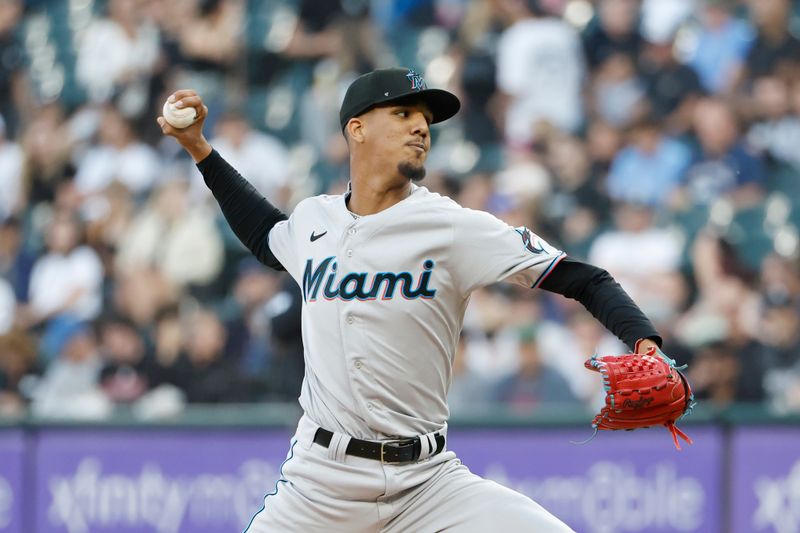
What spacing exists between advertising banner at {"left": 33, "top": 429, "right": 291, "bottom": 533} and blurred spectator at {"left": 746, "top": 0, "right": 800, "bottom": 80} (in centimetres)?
470

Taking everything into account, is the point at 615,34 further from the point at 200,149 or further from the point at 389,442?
the point at 389,442

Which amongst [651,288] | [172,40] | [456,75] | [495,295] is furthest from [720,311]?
[172,40]

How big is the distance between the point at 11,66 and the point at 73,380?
4.22m

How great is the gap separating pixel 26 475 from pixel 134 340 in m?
1.86

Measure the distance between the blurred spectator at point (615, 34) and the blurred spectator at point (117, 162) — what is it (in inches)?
149

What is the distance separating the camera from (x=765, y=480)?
25.1 feet

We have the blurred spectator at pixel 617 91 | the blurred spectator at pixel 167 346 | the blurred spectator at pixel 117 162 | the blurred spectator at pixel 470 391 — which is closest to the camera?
the blurred spectator at pixel 470 391

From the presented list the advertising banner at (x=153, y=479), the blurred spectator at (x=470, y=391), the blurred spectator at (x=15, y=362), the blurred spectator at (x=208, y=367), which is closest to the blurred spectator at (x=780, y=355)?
the blurred spectator at (x=470, y=391)

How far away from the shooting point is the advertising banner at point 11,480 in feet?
28.0

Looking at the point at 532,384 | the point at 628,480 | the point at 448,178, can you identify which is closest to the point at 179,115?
the point at 628,480

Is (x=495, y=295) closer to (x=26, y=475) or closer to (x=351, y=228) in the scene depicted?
(x=26, y=475)

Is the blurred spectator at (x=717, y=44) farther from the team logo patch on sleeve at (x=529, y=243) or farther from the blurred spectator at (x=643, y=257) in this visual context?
the team logo patch on sleeve at (x=529, y=243)

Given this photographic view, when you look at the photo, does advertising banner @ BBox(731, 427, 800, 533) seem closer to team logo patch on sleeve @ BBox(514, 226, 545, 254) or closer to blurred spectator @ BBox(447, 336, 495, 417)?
blurred spectator @ BBox(447, 336, 495, 417)

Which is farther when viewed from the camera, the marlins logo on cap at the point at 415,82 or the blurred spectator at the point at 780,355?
the blurred spectator at the point at 780,355
